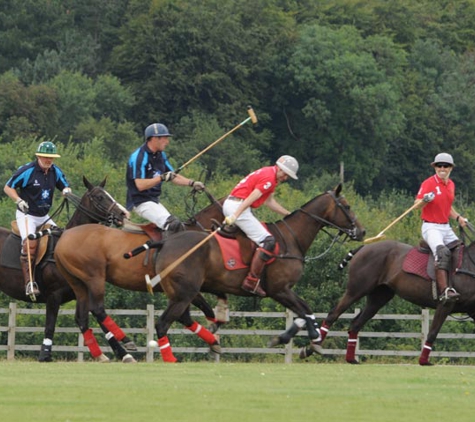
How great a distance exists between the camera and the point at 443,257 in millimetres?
22641

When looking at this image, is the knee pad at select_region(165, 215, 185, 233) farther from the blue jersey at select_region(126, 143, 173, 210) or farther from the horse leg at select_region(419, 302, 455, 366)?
the horse leg at select_region(419, 302, 455, 366)

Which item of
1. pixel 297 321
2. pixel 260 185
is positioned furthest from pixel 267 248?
pixel 297 321

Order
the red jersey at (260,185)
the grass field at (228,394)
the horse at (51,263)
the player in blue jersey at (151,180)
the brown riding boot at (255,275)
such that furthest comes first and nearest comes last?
the horse at (51,263) → the player in blue jersey at (151,180) → the red jersey at (260,185) → the brown riding boot at (255,275) → the grass field at (228,394)

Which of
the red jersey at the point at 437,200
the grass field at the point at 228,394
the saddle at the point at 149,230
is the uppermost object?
the red jersey at the point at 437,200

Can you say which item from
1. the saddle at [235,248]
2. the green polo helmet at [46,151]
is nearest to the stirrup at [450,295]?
the saddle at [235,248]

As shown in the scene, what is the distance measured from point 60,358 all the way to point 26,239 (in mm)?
10725

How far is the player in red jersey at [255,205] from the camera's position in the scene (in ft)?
69.8

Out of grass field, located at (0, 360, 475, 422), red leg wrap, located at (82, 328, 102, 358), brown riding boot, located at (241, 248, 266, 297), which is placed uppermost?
brown riding boot, located at (241, 248, 266, 297)

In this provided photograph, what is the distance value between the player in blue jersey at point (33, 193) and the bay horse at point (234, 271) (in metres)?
2.25

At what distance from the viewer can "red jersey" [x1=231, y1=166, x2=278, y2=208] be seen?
21.5 meters

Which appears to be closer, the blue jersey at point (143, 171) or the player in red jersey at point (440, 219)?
the blue jersey at point (143, 171)

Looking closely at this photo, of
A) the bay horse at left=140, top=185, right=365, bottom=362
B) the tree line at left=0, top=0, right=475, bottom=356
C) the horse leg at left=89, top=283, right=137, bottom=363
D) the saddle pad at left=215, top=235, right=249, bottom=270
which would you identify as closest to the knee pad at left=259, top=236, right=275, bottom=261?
the bay horse at left=140, top=185, right=365, bottom=362

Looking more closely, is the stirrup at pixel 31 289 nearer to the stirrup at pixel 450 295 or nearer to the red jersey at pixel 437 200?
the red jersey at pixel 437 200

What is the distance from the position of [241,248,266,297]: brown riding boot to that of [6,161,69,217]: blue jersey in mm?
3201
